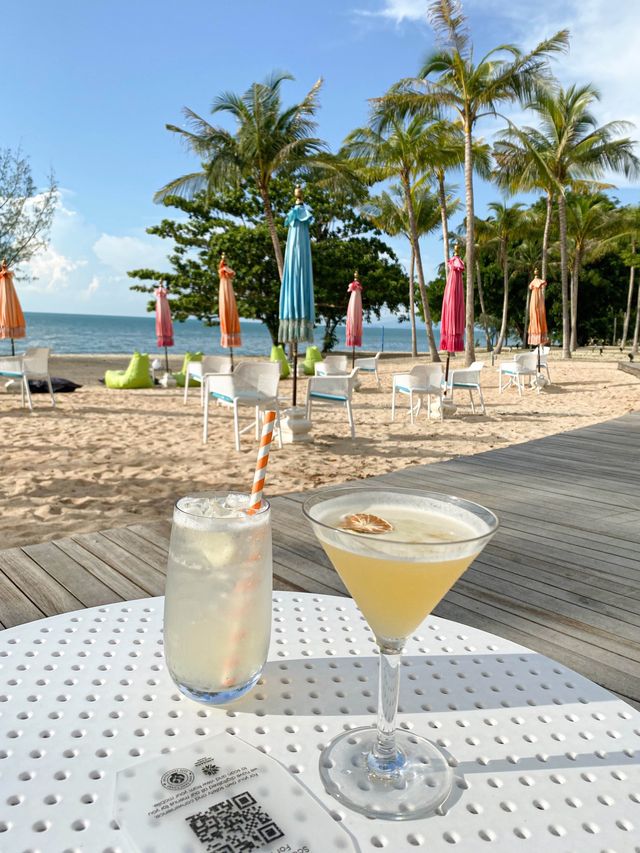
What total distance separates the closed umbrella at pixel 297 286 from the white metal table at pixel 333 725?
674 centimetres

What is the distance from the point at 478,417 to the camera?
8742 millimetres

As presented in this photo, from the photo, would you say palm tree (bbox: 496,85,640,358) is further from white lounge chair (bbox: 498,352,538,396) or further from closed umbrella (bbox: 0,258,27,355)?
closed umbrella (bbox: 0,258,27,355)

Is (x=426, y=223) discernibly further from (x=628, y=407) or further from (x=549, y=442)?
(x=549, y=442)

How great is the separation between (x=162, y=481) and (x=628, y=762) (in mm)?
4576

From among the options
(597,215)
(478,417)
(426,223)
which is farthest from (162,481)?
(597,215)

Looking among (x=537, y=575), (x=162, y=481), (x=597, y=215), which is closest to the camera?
(x=537, y=575)

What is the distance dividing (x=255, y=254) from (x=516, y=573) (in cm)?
2233

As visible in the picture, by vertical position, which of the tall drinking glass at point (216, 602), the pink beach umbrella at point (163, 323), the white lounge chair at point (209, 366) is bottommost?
the white lounge chair at point (209, 366)

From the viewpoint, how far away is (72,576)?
5.13 feet

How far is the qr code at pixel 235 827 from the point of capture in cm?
52

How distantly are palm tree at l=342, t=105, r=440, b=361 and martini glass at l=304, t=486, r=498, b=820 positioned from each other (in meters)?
17.9

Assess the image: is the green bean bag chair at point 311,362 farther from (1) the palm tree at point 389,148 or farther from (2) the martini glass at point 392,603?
(2) the martini glass at point 392,603

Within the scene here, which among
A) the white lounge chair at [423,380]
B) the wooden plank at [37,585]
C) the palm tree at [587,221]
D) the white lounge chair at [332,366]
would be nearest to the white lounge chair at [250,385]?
the white lounge chair at [423,380]

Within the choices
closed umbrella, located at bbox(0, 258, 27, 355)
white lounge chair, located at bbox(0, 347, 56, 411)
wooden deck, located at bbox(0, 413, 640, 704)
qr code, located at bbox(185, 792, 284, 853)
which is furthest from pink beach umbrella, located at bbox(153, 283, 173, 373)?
qr code, located at bbox(185, 792, 284, 853)
